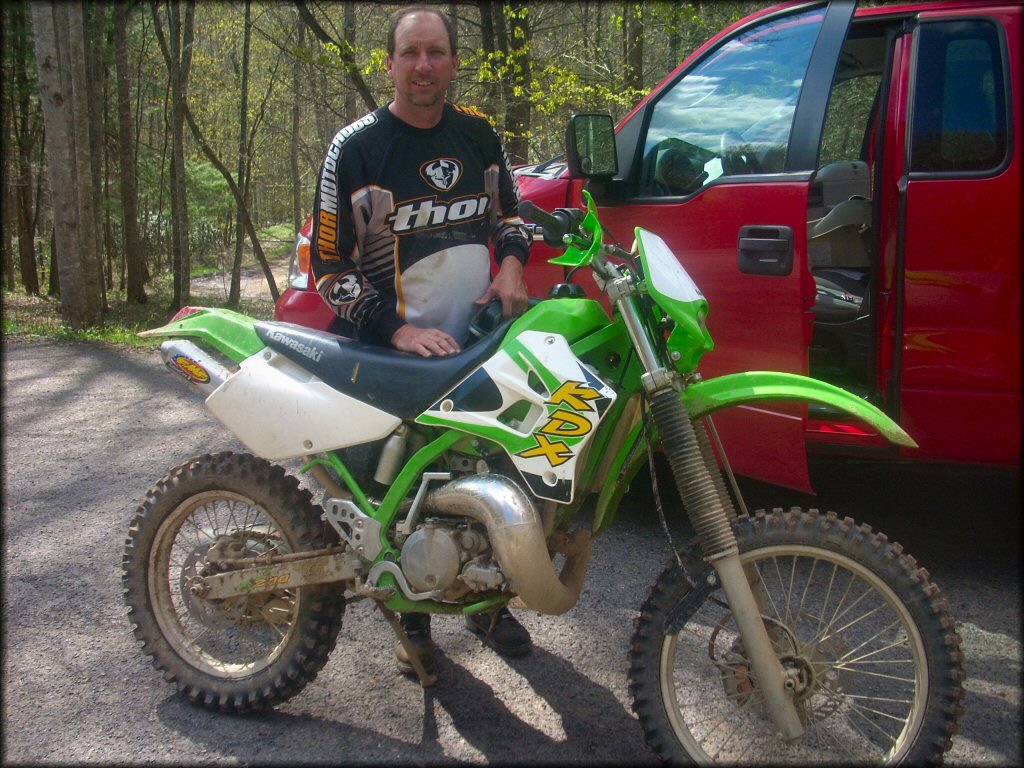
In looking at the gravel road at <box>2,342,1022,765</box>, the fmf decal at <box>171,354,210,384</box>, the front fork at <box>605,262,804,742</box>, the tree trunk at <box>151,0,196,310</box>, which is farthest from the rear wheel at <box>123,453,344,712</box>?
the tree trunk at <box>151,0,196,310</box>

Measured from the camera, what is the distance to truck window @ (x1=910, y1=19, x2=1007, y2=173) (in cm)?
321

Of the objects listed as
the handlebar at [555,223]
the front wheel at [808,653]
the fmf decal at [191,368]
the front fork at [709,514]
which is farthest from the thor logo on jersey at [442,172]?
the front wheel at [808,653]

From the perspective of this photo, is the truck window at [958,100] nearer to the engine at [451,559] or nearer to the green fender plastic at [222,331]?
the engine at [451,559]

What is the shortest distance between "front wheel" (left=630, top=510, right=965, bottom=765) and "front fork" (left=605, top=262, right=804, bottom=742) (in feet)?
0.22

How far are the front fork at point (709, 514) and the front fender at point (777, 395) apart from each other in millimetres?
90

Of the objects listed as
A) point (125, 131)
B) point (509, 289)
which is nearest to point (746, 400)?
point (509, 289)

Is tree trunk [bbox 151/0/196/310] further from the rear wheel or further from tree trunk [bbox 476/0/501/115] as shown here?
the rear wheel

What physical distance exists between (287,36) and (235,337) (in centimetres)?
1299

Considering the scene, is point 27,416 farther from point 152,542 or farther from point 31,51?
point 31,51

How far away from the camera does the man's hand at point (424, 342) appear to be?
8.30 feet

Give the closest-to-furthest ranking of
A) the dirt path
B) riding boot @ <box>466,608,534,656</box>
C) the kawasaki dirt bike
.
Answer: the kawasaki dirt bike
riding boot @ <box>466,608,534,656</box>
the dirt path

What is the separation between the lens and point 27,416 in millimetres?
5844

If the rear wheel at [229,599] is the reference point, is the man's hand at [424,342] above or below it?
above

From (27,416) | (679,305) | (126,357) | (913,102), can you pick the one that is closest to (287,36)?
(126,357)
